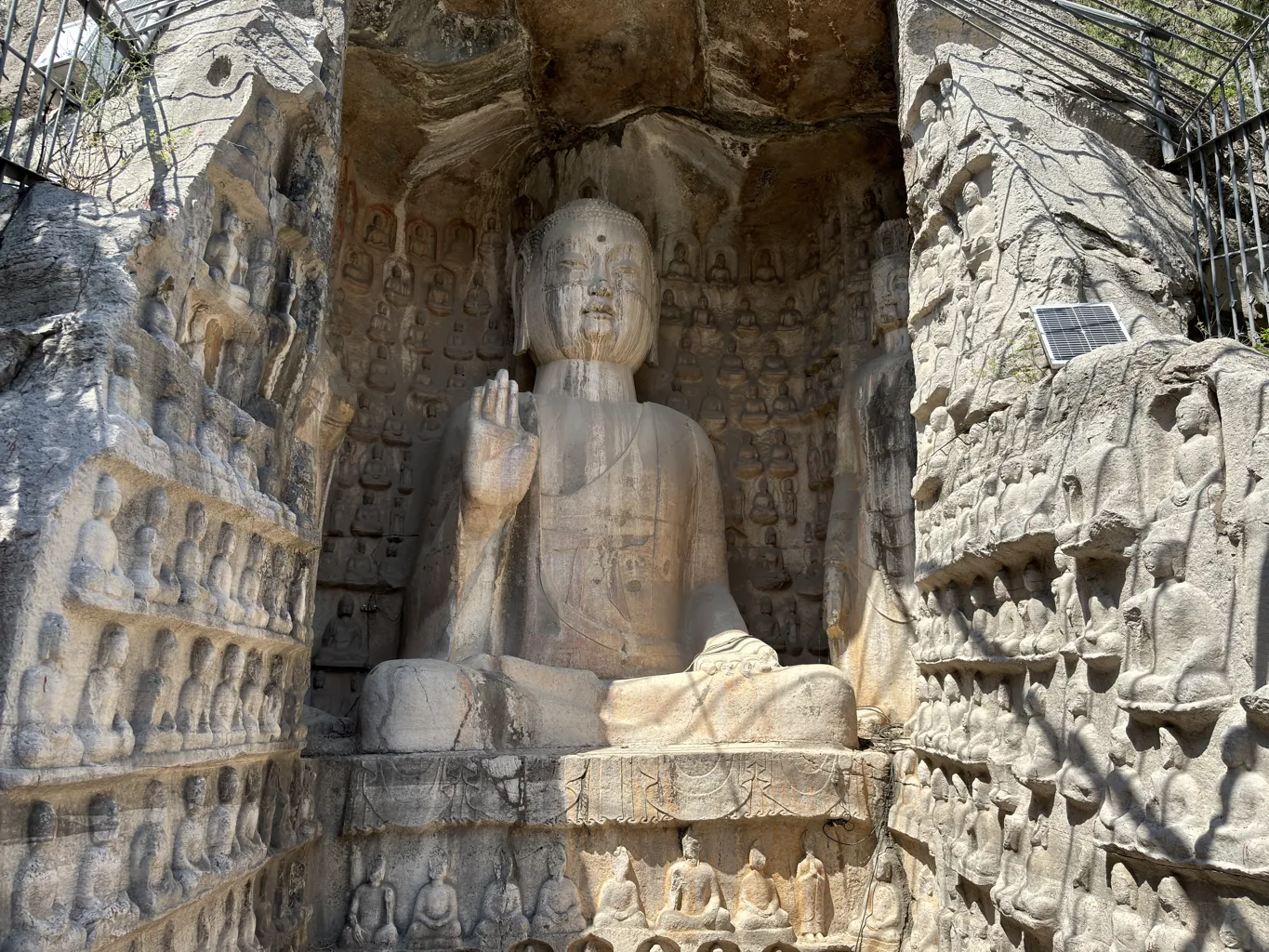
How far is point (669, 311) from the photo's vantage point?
989 cm

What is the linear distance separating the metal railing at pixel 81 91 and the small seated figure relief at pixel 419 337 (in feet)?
11.1

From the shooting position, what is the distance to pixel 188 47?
5805 millimetres

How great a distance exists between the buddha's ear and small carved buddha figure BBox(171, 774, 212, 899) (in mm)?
5152

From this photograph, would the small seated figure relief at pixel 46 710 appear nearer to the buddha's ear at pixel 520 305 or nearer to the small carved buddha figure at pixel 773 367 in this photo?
the buddha's ear at pixel 520 305

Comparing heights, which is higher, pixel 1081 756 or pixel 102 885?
pixel 1081 756

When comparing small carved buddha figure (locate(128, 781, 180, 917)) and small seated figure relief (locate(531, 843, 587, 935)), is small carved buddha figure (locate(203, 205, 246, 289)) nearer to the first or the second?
small carved buddha figure (locate(128, 781, 180, 917))

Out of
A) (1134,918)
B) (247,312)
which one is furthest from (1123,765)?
(247,312)

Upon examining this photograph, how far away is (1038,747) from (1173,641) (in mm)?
1088

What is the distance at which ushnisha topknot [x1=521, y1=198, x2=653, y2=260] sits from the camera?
359 inches

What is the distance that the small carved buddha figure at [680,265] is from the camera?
32.7ft

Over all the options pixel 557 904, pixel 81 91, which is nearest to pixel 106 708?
pixel 557 904

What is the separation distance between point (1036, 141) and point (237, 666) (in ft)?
16.6

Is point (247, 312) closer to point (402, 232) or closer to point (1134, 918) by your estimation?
point (402, 232)

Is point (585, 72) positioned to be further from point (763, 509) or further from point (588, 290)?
point (763, 509)
